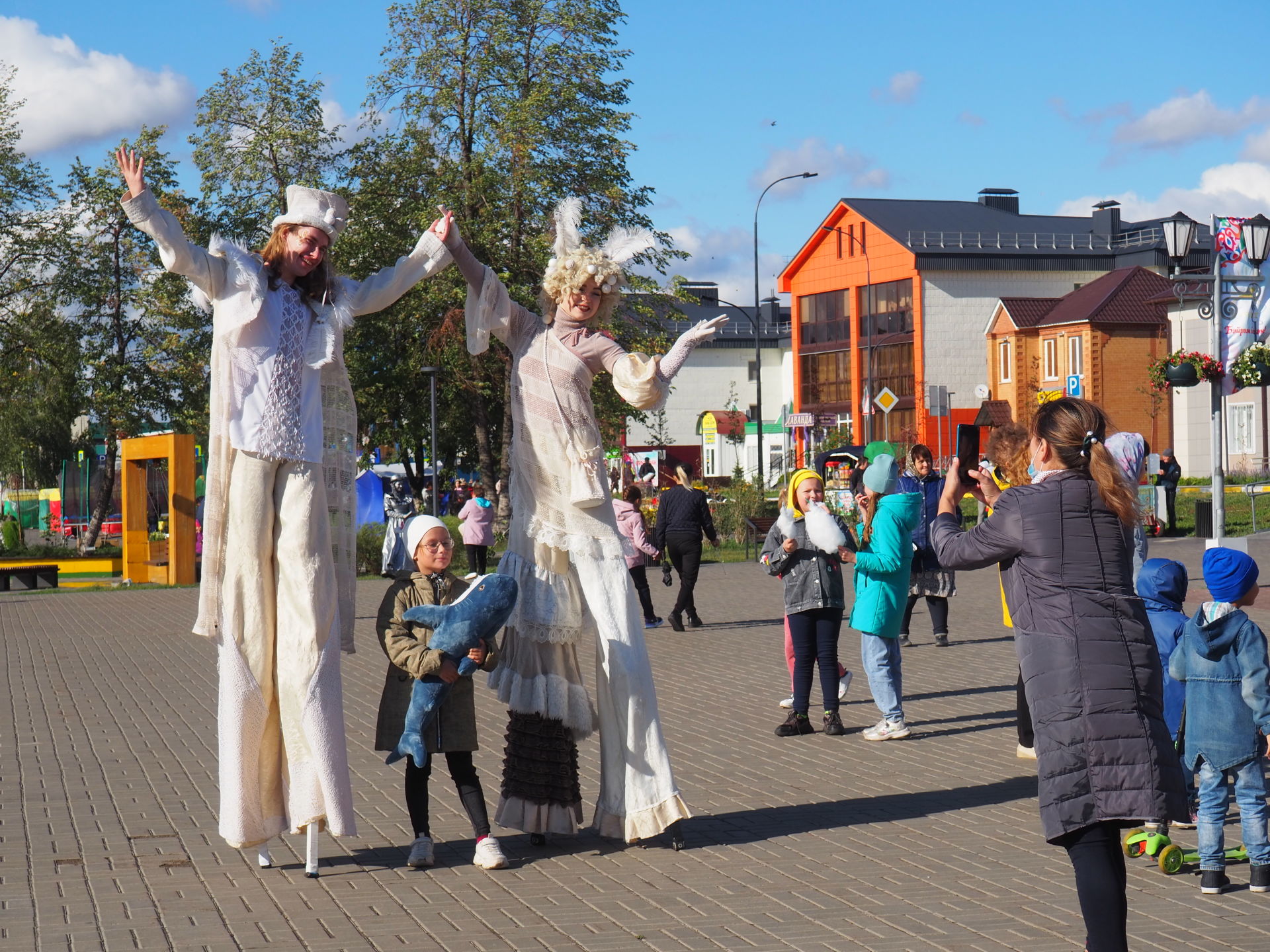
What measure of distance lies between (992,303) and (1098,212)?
8.11 m

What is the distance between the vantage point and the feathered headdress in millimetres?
6129

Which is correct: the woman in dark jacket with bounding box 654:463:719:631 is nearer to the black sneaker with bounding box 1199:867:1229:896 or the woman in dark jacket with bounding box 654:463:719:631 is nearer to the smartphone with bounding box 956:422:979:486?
the black sneaker with bounding box 1199:867:1229:896

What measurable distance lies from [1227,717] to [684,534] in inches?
453

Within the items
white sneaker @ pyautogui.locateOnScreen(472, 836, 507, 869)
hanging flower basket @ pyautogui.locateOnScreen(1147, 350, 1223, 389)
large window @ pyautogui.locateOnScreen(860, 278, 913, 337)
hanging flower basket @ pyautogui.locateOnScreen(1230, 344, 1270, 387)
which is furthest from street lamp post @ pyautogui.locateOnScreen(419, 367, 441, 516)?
large window @ pyautogui.locateOnScreen(860, 278, 913, 337)

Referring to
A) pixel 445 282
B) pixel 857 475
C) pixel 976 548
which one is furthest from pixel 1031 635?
pixel 445 282

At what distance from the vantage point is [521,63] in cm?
3491

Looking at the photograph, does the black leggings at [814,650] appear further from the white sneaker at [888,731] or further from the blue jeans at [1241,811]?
the blue jeans at [1241,811]

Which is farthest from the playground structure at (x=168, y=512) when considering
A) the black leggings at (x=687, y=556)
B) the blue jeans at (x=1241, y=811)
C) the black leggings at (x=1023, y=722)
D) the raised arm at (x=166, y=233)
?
the blue jeans at (x=1241, y=811)

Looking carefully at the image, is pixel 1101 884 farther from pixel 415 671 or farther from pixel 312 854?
pixel 312 854

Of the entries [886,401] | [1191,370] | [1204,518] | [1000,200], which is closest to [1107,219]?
[1000,200]

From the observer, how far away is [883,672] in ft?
29.9

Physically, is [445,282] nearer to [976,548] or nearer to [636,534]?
[636,534]

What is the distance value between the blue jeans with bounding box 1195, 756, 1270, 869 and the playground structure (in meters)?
22.8

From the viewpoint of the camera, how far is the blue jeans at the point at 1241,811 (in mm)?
5391
